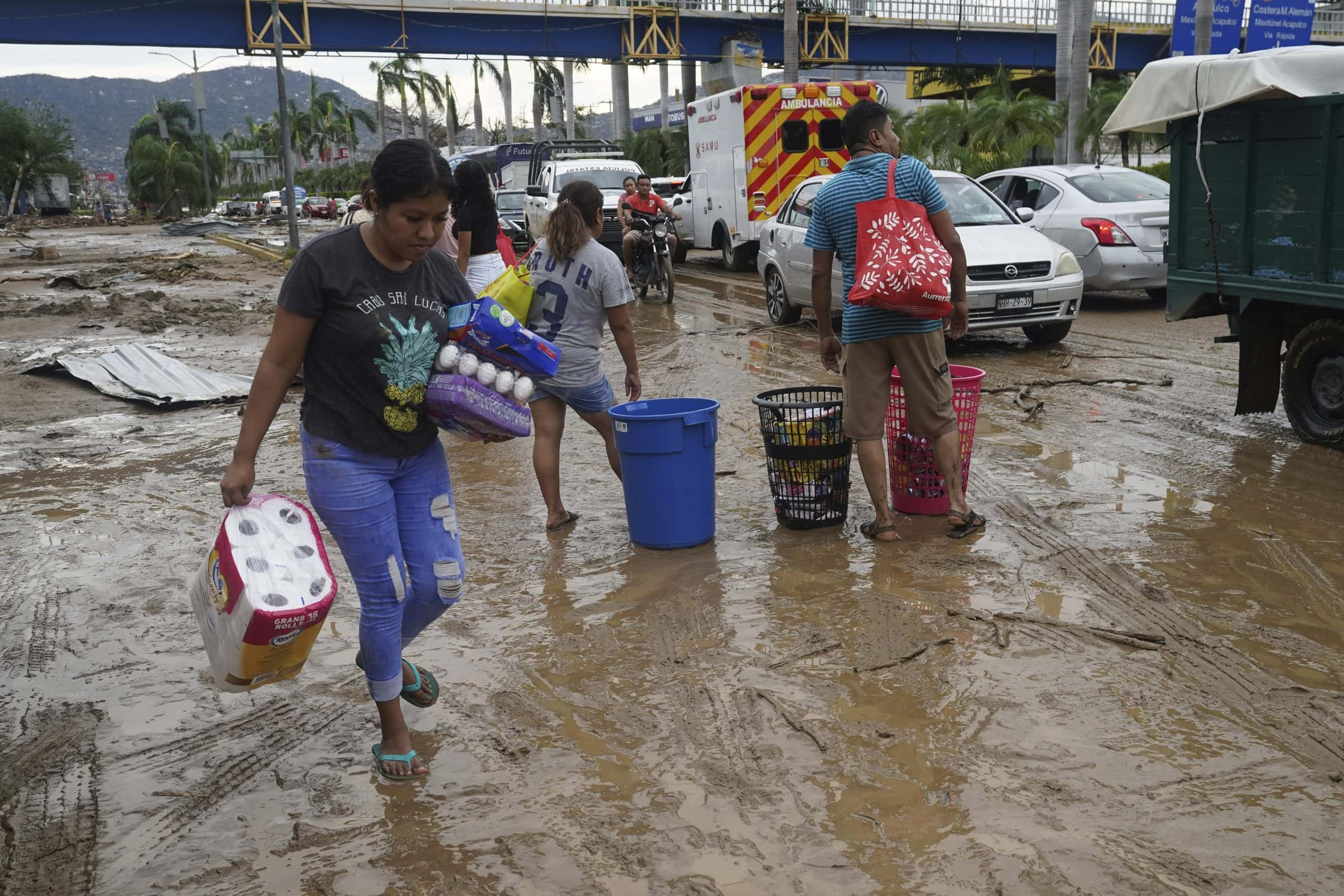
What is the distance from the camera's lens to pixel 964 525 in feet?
18.7

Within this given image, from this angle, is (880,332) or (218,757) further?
(880,332)

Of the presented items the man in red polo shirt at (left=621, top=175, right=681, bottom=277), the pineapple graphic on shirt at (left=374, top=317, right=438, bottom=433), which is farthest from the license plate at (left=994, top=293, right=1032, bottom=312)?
the pineapple graphic on shirt at (left=374, top=317, right=438, bottom=433)

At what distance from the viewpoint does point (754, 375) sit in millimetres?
10398

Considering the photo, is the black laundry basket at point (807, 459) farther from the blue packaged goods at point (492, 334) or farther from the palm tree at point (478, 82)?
the palm tree at point (478, 82)

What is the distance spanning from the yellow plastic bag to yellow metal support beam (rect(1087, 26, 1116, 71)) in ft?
132

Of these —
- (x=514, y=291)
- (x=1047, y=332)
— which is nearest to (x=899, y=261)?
(x=514, y=291)

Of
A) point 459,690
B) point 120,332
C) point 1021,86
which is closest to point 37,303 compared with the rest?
point 120,332

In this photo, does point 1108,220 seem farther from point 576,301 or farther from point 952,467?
point 576,301

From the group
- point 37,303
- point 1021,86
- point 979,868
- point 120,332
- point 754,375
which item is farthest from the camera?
point 1021,86

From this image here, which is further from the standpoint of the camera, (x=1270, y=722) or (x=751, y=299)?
(x=751, y=299)

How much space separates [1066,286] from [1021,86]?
4608cm

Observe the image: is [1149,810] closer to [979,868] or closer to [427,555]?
[979,868]

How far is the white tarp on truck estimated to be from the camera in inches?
252

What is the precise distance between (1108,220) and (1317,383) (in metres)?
6.04
